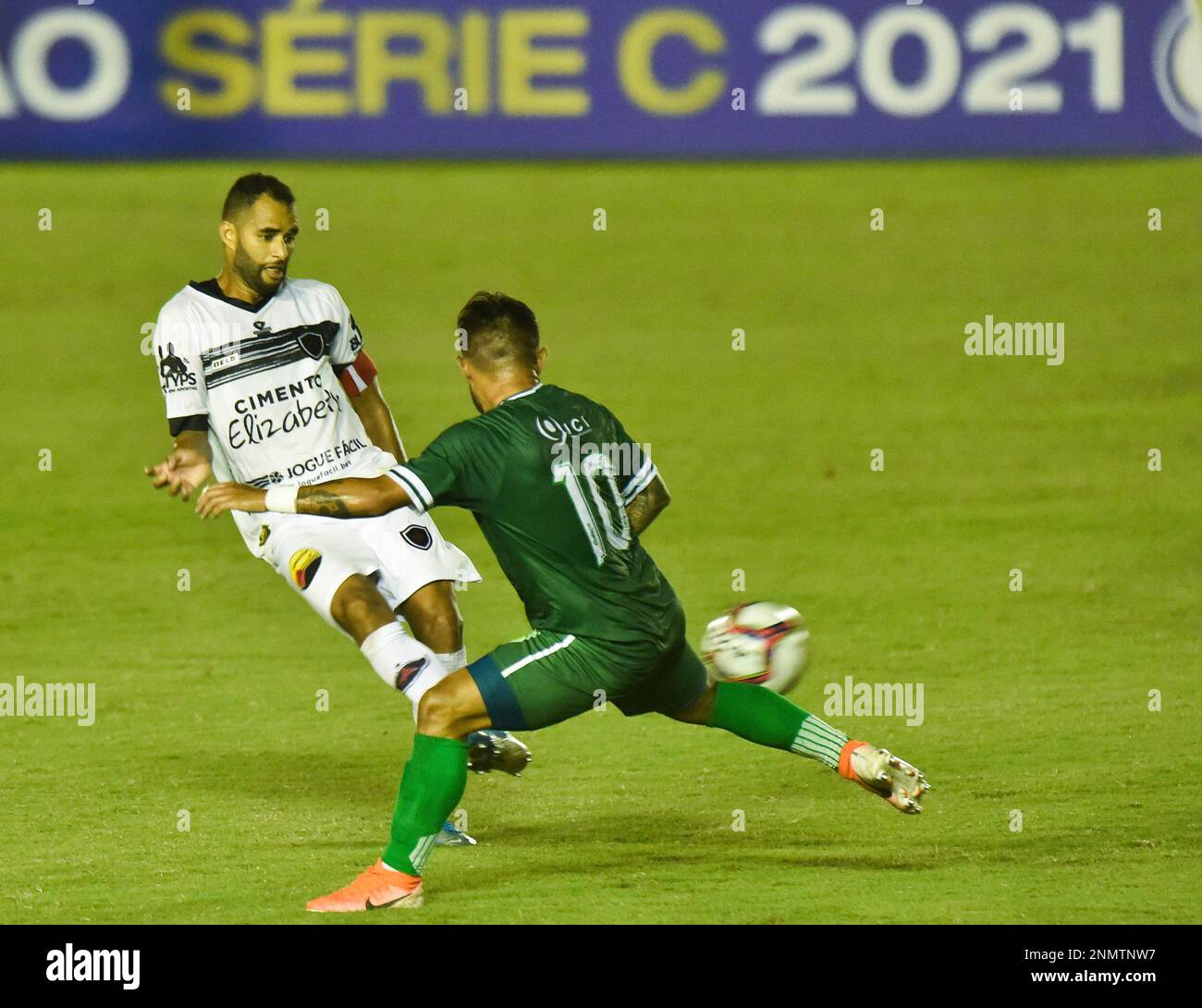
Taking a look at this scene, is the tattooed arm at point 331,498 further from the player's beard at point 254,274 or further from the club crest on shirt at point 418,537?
the player's beard at point 254,274

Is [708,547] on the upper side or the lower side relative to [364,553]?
lower

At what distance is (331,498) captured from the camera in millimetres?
5984

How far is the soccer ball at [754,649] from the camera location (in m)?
7.08

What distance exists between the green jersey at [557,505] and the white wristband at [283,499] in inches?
12.1

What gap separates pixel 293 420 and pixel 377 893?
2.10 metres

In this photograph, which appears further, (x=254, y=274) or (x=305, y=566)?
(x=254, y=274)

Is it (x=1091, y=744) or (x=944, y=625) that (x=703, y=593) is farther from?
(x=1091, y=744)

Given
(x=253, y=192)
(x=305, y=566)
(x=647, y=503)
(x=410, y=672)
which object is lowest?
(x=410, y=672)

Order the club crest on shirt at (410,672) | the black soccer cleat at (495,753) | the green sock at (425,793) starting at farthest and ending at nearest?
the club crest on shirt at (410,672), the black soccer cleat at (495,753), the green sock at (425,793)

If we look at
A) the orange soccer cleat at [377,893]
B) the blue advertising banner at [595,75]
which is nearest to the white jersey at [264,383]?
the orange soccer cleat at [377,893]
